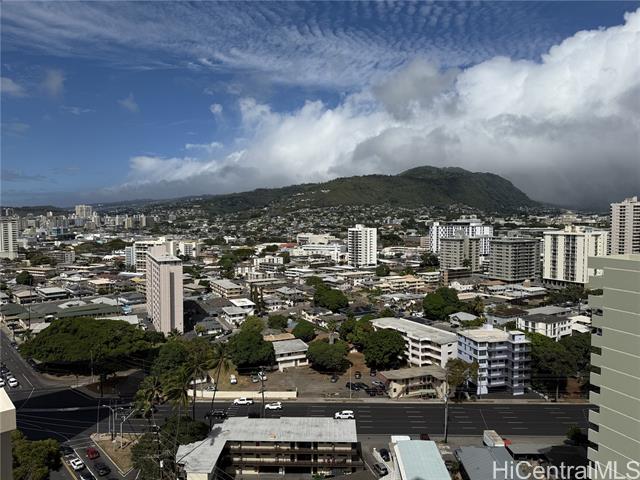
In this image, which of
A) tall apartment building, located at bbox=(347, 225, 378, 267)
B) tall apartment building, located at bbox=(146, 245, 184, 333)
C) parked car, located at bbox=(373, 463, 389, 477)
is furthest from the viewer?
tall apartment building, located at bbox=(347, 225, 378, 267)

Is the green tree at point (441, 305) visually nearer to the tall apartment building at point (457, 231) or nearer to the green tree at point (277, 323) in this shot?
the green tree at point (277, 323)

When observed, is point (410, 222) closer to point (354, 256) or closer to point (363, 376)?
point (354, 256)

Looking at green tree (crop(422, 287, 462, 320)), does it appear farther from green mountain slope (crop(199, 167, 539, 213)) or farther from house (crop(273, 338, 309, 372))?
green mountain slope (crop(199, 167, 539, 213))

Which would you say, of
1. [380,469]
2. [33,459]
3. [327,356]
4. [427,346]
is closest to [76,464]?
[33,459]

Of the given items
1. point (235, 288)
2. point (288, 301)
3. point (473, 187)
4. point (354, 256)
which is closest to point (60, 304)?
point (235, 288)

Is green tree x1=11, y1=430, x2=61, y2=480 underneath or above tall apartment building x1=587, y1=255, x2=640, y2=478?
underneath

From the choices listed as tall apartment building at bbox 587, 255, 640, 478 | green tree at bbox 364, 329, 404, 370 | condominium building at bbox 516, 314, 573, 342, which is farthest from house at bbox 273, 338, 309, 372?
tall apartment building at bbox 587, 255, 640, 478
